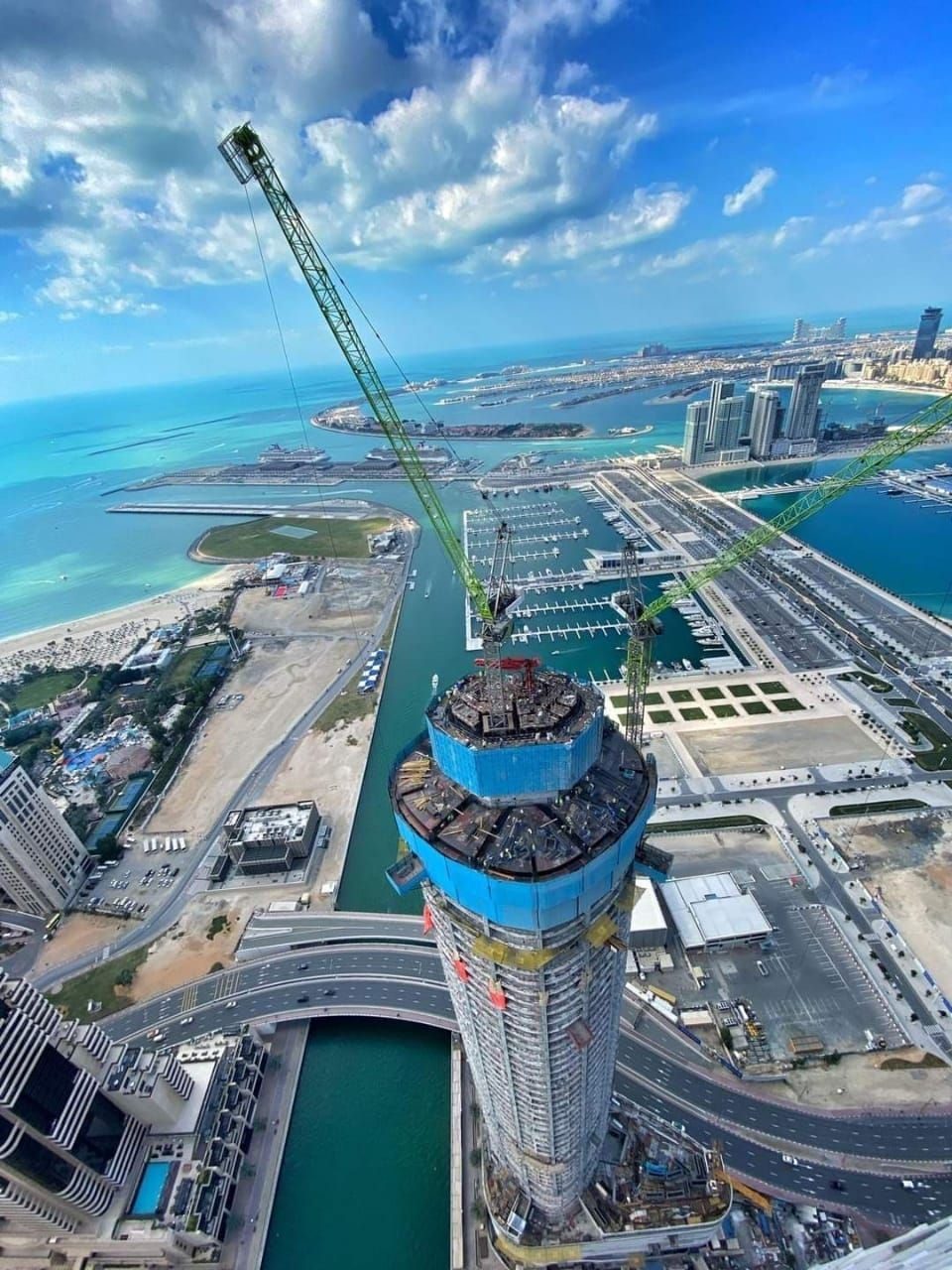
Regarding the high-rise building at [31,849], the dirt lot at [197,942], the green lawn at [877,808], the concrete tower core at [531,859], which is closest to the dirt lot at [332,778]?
the dirt lot at [197,942]

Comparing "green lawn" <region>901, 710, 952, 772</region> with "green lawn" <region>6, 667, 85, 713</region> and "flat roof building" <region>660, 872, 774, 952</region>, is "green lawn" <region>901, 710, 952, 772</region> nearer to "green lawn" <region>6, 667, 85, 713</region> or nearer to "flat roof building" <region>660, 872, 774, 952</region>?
"flat roof building" <region>660, 872, 774, 952</region>

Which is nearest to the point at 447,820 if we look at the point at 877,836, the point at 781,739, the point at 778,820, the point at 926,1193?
the point at 926,1193

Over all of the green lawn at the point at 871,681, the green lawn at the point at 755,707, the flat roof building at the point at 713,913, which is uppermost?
the flat roof building at the point at 713,913

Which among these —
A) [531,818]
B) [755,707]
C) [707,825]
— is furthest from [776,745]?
[531,818]

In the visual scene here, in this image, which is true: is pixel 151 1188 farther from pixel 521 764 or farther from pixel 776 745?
pixel 776 745

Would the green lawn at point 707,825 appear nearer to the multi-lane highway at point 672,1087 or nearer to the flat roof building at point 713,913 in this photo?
the flat roof building at point 713,913

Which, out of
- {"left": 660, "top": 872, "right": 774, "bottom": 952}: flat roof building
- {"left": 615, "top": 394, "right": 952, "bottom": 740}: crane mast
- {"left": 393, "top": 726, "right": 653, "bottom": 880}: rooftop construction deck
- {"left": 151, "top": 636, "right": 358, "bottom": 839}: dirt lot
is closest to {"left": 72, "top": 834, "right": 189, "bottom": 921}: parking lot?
{"left": 151, "top": 636, "right": 358, "bottom": 839}: dirt lot

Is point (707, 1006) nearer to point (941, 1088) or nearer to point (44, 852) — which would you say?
point (941, 1088)
